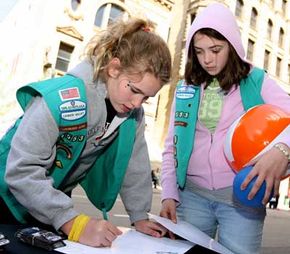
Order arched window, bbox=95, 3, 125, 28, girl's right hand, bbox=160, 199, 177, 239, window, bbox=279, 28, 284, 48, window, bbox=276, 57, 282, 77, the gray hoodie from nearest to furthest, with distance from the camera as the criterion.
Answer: the gray hoodie < girl's right hand, bbox=160, 199, 177, 239 < arched window, bbox=95, 3, 125, 28 < window, bbox=276, 57, 282, 77 < window, bbox=279, 28, 284, 48

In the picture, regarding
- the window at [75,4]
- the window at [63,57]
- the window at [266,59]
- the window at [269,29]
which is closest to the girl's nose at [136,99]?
the window at [63,57]

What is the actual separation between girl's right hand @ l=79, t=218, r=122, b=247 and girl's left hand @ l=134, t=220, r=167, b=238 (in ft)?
1.00

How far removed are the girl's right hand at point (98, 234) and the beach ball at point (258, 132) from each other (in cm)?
58

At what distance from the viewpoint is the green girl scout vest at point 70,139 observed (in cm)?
133

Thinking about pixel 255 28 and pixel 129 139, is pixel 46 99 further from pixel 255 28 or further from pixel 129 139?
pixel 255 28

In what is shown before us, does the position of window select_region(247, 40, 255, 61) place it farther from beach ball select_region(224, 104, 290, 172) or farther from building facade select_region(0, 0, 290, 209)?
beach ball select_region(224, 104, 290, 172)

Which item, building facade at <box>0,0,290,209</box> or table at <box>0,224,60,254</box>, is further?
building facade at <box>0,0,290,209</box>

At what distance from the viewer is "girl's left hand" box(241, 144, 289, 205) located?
4.44ft

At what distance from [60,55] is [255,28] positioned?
14.5 metres

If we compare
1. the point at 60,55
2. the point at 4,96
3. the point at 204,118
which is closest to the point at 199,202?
the point at 204,118

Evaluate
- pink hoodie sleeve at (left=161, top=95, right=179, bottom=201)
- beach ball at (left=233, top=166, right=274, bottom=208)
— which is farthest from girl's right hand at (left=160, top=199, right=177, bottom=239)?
beach ball at (left=233, top=166, right=274, bottom=208)

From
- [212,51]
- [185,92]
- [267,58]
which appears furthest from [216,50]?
[267,58]

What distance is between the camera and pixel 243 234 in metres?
1.72

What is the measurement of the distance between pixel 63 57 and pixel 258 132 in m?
15.7
